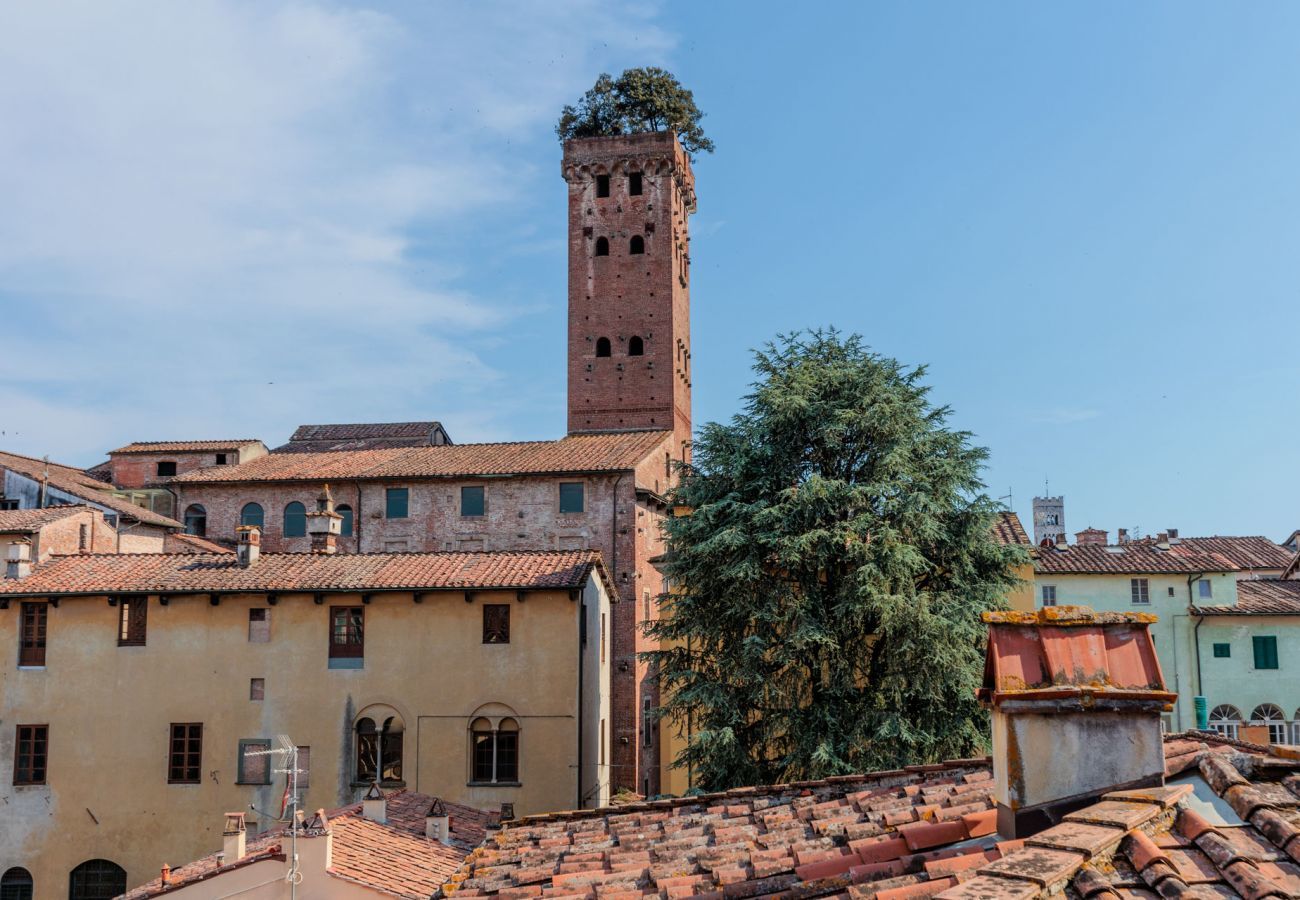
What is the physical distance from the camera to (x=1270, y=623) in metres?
41.6

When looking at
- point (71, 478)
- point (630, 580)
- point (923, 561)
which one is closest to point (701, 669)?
point (923, 561)

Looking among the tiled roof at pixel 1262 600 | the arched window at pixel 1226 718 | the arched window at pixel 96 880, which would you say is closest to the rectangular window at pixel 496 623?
the arched window at pixel 96 880

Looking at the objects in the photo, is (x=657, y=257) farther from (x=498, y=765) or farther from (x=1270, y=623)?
(x=498, y=765)

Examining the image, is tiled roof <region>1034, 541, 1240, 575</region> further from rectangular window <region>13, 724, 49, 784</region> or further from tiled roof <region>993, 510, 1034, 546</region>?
rectangular window <region>13, 724, 49, 784</region>

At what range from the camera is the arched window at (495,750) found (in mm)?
26828

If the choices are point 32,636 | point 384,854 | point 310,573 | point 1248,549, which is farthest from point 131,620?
point 1248,549

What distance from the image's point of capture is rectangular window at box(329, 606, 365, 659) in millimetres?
27766

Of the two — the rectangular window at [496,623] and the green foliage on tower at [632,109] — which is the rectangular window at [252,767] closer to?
the rectangular window at [496,623]

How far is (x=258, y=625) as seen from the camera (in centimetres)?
2805

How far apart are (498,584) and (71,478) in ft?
80.6

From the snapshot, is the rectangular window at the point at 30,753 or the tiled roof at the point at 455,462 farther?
the tiled roof at the point at 455,462

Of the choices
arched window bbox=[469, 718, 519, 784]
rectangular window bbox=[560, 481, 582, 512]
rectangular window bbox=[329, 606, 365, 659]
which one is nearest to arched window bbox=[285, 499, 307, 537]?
rectangular window bbox=[560, 481, 582, 512]

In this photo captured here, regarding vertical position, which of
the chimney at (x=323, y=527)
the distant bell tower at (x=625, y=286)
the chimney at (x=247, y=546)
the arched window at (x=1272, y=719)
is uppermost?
the distant bell tower at (x=625, y=286)

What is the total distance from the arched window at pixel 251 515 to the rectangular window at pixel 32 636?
14025 millimetres
